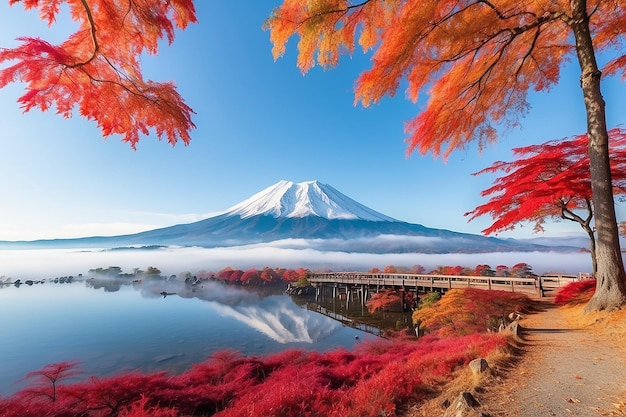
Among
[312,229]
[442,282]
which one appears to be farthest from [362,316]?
[312,229]

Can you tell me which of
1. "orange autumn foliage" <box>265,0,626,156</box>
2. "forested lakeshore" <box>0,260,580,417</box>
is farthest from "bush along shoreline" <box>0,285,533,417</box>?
"orange autumn foliage" <box>265,0,626,156</box>

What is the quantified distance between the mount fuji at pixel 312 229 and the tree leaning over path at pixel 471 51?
14154 cm

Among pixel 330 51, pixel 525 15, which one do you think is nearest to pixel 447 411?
pixel 330 51

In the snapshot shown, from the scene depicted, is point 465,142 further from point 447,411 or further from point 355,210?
point 355,210

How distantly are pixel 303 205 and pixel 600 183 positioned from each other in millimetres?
170598

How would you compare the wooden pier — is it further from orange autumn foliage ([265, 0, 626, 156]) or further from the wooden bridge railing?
orange autumn foliage ([265, 0, 626, 156])

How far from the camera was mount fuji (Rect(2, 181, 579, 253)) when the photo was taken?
15150 cm

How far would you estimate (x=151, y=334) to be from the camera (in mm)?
21859

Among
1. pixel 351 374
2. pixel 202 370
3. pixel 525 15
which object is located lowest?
pixel 202 370

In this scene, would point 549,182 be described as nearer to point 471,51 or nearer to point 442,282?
point 471,51

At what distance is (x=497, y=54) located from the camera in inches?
293

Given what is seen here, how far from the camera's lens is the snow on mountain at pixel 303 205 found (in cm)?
16790

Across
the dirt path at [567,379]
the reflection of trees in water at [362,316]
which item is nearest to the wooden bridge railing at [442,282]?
the reflection of trees in water at [362,316]

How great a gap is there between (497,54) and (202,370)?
1179 cm
